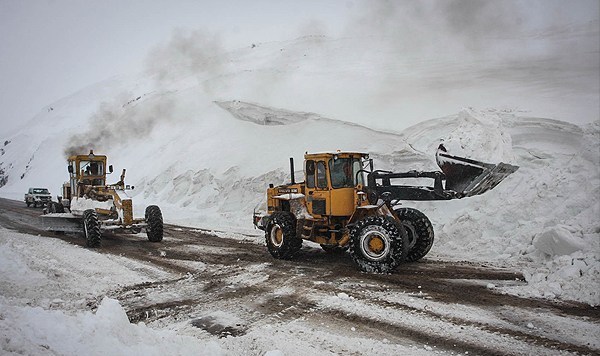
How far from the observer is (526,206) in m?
10.3

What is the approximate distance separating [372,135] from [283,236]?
10279mm

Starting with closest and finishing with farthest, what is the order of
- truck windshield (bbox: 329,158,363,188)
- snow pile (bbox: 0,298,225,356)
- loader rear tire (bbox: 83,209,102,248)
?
snow pile (bbox: 0,298,225,356) < truck windshield (bbox: 329,158,363,188) < loader rear tire (bbox: 83,209,102,248)

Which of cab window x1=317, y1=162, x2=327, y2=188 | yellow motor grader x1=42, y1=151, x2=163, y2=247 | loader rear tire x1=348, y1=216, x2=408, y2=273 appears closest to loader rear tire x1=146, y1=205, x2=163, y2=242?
yellow motor grader x1=42, y1=151, x2=163, y2=247

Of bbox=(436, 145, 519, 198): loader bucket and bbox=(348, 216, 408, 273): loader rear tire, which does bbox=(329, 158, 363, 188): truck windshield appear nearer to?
bbox=(348, 216, 408, 273): loader rear tire

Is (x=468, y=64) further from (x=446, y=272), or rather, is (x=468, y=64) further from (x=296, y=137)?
(x=446, y=272)

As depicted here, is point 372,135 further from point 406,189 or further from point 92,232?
point 92,232

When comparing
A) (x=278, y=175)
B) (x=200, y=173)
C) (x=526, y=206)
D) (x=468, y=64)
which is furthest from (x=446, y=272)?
(x=200, y=173)

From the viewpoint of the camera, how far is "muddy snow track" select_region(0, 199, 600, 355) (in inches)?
199

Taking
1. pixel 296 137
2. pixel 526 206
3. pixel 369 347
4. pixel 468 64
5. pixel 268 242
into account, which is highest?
pixel 468 64

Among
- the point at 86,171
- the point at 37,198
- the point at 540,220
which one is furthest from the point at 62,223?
the point at 37,198

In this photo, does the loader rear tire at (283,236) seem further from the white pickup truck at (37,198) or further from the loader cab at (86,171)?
the white pickup truck at (37,198)

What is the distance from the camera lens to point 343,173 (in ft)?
29.9

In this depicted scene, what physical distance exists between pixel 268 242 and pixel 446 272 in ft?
13.0

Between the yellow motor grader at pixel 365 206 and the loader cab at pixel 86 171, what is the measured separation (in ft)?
23.6
